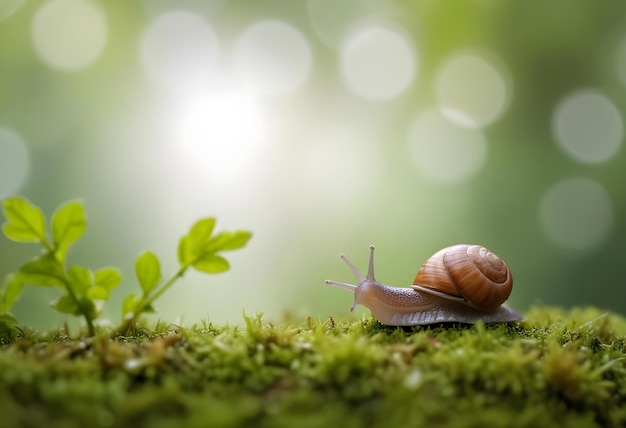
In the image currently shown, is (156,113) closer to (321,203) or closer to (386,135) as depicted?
(321,203)

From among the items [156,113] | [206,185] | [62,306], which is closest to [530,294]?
[206,185]

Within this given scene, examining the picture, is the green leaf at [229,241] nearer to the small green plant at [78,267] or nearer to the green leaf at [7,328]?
the small green plant at [78,267]

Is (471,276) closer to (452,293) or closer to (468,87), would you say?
(452,293)

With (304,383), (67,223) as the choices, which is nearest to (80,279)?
(67,223)

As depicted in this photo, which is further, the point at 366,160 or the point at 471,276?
the point at 366,160

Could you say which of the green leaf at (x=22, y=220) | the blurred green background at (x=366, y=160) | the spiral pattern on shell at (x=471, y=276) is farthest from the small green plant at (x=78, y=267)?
the blurred green background at (x=366, y=160)
